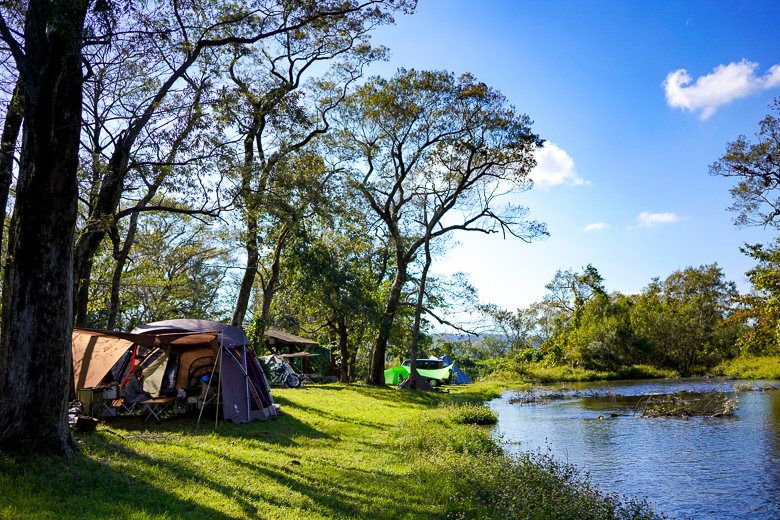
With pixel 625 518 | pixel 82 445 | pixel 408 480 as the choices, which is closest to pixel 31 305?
pixel 82 445

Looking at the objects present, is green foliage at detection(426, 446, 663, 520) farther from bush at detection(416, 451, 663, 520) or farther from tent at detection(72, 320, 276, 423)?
tent at detection(72, 320, 276, 423)

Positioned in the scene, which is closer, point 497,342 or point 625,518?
point 625,518

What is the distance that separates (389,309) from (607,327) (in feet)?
83.4

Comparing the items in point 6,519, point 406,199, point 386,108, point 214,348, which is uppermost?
point 386,108

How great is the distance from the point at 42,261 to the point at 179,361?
795 centimetres

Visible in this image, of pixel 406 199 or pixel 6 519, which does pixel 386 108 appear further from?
pixel 6 519

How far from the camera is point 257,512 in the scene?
6.06 m

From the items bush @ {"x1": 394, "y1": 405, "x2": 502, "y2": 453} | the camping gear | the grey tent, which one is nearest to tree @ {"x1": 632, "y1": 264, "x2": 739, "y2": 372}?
the camping gear

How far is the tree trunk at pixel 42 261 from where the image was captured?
672 centimetres

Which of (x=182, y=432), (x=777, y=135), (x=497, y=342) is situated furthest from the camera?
(x=497, y=342)

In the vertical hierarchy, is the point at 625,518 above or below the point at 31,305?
below

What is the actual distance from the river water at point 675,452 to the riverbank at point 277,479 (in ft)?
5.77

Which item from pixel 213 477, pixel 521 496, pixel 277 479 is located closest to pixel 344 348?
pixel 277 479

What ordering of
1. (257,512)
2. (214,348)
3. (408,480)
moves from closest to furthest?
(257,512), (408,480), (214,348)
